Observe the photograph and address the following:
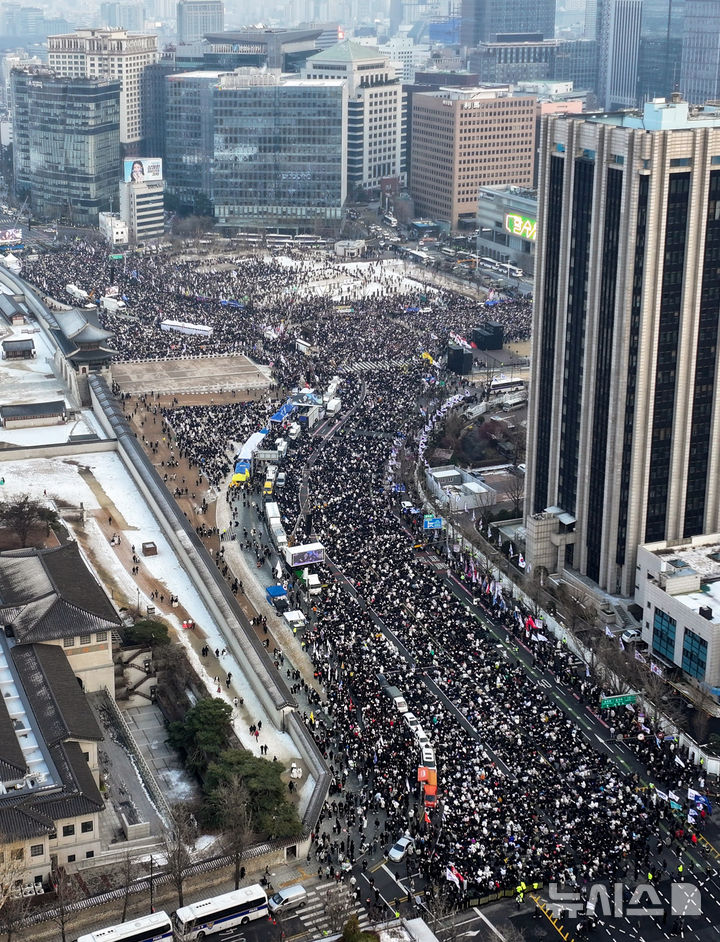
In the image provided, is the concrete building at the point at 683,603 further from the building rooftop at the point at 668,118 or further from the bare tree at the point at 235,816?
the bare tree at the point at 235,816

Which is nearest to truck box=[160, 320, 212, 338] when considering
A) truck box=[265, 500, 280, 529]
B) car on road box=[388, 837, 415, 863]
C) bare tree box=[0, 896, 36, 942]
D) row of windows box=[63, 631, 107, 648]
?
truck box=[265, 500, 280, 529]

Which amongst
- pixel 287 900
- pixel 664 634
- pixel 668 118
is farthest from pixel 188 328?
pixel 287 900

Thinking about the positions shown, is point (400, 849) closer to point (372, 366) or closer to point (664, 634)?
point (664, 634)

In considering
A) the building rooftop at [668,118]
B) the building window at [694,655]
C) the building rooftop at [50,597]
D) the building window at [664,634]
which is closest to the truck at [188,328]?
the building rooftop at [668,118]

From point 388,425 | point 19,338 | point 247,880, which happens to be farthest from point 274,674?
point 19,338

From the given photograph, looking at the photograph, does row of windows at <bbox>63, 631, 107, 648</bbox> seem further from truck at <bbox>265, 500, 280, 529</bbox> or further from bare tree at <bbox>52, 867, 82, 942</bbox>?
truck at <bbox>265, 500, 280, 529</bbox>
